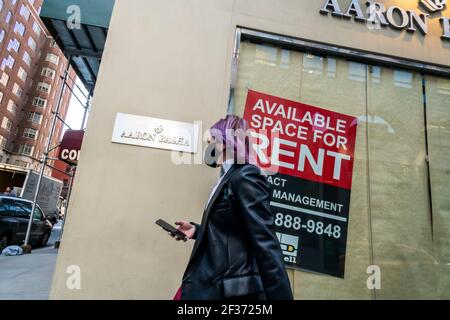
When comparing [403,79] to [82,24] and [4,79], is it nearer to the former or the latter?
[82,24]

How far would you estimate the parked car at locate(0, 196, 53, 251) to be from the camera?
27.3 feet

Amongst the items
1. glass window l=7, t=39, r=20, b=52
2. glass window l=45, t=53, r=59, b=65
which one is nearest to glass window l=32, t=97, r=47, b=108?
glass window l=45, t=53, r=59, b=65

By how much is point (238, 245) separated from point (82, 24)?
163 inches

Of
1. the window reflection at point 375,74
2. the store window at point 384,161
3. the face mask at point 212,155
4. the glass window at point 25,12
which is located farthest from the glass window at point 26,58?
the face mask at point 212,155

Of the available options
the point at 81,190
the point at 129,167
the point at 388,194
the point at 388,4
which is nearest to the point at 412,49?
the point at 388,4

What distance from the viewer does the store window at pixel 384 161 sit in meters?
3.65

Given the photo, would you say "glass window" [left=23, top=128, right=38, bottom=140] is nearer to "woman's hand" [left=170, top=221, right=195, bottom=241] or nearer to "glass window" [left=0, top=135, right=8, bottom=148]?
"glass window" [left=0, top=135, right=8, bottom=148]

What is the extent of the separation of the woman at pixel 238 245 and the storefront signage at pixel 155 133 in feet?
5.59

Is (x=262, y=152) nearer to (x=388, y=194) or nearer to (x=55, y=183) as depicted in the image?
(x=388, y=194)

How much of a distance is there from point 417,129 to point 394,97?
0.51 meters

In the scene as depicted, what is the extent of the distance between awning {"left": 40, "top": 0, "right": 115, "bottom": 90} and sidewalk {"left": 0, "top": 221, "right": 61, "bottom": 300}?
3.51m

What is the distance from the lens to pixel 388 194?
3.87 meters

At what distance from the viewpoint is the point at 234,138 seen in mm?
1926

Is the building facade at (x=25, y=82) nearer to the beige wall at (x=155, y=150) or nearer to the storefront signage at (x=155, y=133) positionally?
the beige wall at (x=155, y=150)
